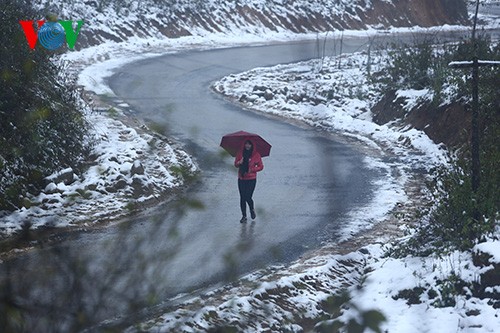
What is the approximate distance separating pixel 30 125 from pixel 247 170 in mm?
3598

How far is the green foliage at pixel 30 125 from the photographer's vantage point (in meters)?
10.9

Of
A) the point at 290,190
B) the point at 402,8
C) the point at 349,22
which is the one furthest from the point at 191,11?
the point at 290,190

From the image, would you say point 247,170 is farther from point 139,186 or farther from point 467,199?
point 467,199

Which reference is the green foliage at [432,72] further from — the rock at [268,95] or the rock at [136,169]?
the rock at [136,169]

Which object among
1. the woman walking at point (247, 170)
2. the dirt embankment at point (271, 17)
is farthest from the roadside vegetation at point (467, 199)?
the dirt embankment at point (271, 17)

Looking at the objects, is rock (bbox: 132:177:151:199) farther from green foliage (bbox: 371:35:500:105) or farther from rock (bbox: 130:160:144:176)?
green foliage (bbox: 371:35:500:105)

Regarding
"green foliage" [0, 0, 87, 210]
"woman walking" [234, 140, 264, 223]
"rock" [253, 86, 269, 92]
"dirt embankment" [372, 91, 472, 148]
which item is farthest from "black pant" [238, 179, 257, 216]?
"rock" [253, 86, 269, 92]

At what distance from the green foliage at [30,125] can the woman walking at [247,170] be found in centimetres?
320

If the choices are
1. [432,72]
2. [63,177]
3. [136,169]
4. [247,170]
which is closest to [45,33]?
[136,169]

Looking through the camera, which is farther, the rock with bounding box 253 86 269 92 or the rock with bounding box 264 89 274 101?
the rock with bounding box 253 86 269 92

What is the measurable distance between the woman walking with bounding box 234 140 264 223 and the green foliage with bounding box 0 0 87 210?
3.20 m

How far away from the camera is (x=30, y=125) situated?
11547 millimetres

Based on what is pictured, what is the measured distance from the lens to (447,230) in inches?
411

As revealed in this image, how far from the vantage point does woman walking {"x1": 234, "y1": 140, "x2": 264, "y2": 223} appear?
12.4m
